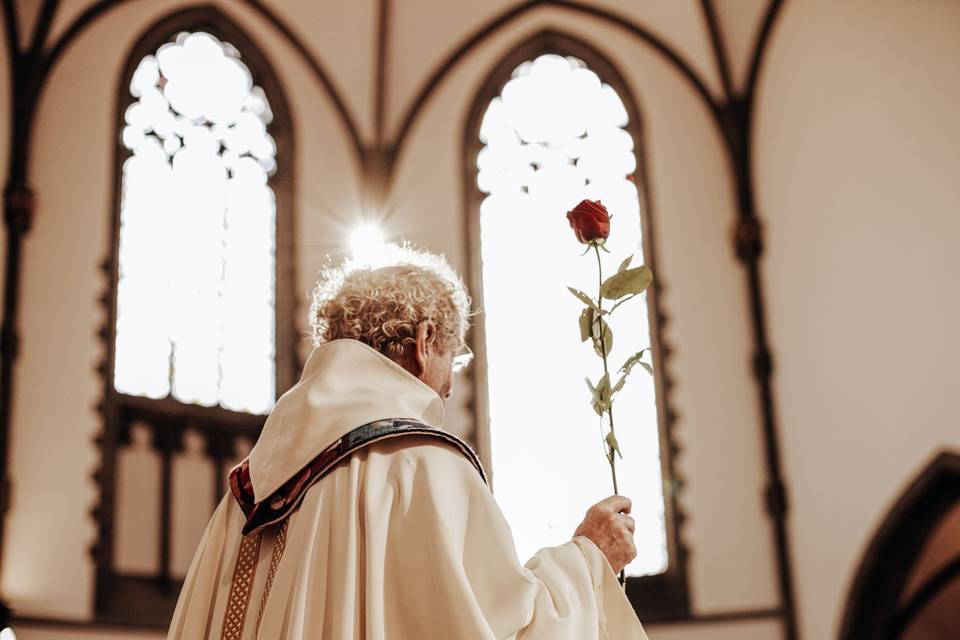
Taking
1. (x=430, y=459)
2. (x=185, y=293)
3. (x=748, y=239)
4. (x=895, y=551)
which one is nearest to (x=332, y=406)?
(x=430, y=459)

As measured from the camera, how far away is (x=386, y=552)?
9.21 feet

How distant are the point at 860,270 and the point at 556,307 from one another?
193cm

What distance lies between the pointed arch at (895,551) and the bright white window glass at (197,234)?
12.0ft

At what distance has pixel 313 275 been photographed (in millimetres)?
8656

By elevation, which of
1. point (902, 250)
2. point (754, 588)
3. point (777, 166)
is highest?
point (777, 166)

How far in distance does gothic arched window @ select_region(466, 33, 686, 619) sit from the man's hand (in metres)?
5.00

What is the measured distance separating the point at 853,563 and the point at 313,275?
12.0 feet

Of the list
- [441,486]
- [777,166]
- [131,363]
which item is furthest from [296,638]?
[777,166]

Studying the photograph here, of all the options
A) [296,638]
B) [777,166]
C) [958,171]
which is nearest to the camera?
Answer: [296,638]

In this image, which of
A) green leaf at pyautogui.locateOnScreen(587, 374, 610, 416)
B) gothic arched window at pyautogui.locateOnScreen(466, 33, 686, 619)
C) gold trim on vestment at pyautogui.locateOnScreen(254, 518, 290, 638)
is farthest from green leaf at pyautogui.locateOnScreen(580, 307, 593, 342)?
gothic arched window at pyautogui.locateOnScreen(466, 33, 686, 619)

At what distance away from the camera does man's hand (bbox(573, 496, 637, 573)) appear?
9.96ft

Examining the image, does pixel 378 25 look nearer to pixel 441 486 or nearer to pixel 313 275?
pixel 313 275

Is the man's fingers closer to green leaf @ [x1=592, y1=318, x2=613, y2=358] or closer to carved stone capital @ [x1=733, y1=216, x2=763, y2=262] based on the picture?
green leaf @ [x1=592, y1=318, x2=613, y2=358]

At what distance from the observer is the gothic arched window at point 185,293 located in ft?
24.7
